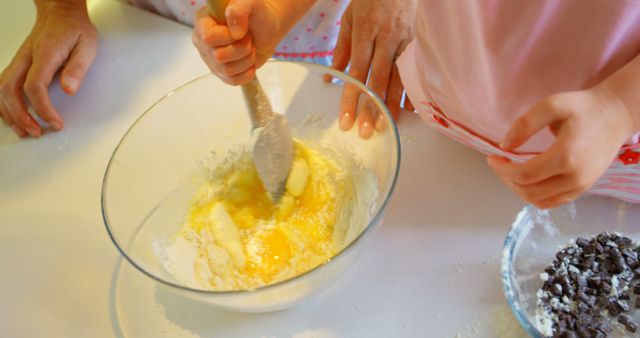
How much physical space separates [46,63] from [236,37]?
0.47 m

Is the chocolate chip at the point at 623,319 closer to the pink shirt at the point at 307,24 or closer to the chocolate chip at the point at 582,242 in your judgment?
the chocolate chip at the point at 582,242

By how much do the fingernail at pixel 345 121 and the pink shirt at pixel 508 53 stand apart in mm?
111

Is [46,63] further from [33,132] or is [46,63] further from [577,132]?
[577,132]

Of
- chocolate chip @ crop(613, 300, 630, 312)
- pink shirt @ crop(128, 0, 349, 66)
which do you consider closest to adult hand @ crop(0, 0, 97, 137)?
pink shirt @ crop(128, 0, 349, 66)

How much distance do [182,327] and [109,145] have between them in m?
0.34

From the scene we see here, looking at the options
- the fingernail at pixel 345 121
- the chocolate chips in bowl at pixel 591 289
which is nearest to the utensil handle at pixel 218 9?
the fingernail at pixel 345 121

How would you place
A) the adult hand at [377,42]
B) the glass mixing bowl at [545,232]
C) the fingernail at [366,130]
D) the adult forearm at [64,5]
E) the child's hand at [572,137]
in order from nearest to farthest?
the child's hand at [572,137] → the glass mixing bowl at [545,232] → the fingernail at [366,130] → the adult hand at [377,42] → the adult forearm at [64,5]

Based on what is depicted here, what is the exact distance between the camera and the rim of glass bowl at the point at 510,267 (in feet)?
1.71

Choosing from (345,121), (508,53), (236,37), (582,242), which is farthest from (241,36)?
(582,242)

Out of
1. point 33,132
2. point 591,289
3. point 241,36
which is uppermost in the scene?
point 241,36

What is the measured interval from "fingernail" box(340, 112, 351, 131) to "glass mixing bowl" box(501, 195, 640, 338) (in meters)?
0.24

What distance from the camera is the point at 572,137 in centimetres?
47

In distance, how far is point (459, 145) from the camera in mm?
732

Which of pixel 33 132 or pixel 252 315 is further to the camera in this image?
pixel 33 132
